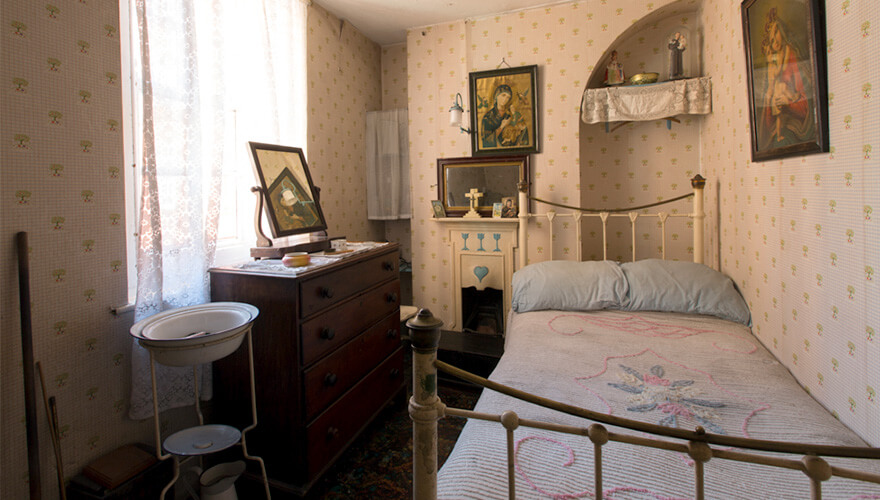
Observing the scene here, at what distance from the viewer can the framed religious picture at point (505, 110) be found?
3.26 meters

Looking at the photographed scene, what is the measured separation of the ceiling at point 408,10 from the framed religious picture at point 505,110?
0.46 m

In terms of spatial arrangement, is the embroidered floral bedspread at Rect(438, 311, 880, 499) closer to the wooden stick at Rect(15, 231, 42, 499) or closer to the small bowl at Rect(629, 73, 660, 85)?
the wooden stick at Rect(15, 231, 42, 499)

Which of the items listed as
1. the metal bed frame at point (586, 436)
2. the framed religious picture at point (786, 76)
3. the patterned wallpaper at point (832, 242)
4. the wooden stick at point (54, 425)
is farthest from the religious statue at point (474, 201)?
the wooden stick at point (54, 425)

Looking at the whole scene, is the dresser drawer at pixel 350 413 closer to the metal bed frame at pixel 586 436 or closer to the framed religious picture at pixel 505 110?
the metal bed frame at pixel 586 436

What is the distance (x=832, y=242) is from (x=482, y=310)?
249 cm

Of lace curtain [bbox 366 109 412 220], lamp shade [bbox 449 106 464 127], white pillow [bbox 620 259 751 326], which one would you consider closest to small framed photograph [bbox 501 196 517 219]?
lamp shade [bbox 449 106 464 127]

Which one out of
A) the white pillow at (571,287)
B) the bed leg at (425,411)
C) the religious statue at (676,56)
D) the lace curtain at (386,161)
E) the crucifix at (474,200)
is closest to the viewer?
the bed leg at (425,411)

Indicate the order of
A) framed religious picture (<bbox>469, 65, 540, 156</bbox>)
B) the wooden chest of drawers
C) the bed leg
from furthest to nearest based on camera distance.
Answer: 1. framed religious picture (<bbox>469, 65, 540, 156</bbox>)
2. the wooden chest of drawers
3. the bed leg

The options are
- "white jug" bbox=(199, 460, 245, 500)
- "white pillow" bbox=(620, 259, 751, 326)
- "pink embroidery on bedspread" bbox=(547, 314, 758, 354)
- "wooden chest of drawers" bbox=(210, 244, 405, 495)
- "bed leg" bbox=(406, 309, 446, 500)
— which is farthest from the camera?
"white pillow" bbox=(620, 259, 751, 326)

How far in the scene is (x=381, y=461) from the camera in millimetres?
2049

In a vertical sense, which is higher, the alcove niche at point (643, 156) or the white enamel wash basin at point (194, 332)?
the alcove niche at point (643, 156)

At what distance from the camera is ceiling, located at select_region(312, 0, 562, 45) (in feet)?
10.1

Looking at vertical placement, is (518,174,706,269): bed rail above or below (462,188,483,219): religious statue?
below

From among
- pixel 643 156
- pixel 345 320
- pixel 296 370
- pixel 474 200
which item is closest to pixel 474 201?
pixel 474 200
